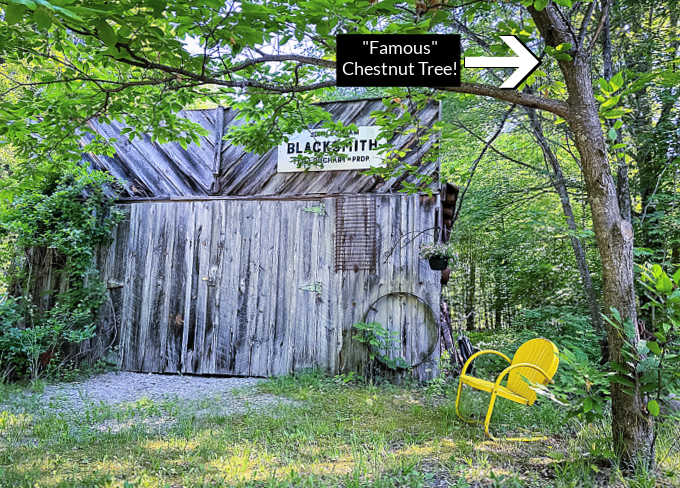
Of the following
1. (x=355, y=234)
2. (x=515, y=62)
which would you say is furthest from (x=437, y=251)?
(x=515, y=62)

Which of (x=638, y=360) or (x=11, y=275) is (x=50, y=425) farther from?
(x=638, y=360)

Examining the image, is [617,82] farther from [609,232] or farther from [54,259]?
[54,259]

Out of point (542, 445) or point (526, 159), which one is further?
point (526, 159)

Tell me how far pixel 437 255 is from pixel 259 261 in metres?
2.00

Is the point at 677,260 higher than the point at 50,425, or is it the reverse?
the point at 677,260

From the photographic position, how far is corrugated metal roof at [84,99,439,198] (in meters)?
5.38

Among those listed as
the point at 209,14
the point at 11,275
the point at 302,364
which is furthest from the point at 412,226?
the point at 11,275

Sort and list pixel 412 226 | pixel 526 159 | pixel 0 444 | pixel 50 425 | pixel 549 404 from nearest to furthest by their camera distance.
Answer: pixel 0 444, pixel 50 425, pixel 549 404, pixel 412 226, pixel 526 159

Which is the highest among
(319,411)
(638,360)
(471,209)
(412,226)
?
(471,209)

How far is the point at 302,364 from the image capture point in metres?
5.02

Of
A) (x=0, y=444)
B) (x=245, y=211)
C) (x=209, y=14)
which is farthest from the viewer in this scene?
(x=245, y=211)

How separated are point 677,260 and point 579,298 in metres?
1.66

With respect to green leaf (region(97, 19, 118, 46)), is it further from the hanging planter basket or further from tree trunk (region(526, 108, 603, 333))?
tree trunk (region(526, 108, 603, 333))

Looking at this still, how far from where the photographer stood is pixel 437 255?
4531mm
